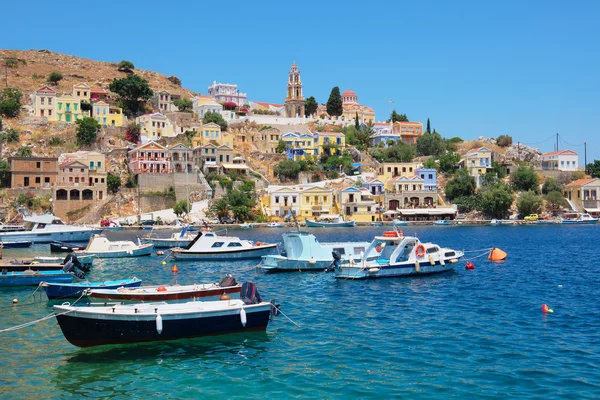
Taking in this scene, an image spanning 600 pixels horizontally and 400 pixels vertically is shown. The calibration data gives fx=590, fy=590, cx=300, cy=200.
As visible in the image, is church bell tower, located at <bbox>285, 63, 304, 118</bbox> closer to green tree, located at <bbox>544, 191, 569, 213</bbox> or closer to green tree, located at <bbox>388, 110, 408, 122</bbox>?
green tree, located at <bbox>388, 110, 408, 122</bbox>

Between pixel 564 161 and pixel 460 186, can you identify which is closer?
pixel 460 186

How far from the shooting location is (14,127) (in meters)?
90.8

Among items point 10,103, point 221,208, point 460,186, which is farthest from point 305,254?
point 10,103

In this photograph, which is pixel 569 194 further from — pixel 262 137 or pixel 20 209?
pixel 20 209

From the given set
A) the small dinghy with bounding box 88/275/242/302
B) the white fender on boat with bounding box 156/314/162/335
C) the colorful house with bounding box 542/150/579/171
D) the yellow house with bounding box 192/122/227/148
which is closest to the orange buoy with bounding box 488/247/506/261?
the small dinghy with bounding box 88/275/242/302

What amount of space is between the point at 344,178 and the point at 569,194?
3704cm

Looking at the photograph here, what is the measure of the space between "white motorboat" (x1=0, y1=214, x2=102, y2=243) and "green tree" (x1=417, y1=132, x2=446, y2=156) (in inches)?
2717

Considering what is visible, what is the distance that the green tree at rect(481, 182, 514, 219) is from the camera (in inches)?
3425

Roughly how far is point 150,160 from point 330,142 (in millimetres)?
33279

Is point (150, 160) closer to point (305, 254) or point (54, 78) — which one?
point (54, 78)

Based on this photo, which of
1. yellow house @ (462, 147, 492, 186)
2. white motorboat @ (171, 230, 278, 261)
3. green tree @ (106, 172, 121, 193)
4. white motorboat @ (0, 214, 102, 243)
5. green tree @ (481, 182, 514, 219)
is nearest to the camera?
white motorboat @ (171, 230, 278, 261)

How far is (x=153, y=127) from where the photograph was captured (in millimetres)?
95750

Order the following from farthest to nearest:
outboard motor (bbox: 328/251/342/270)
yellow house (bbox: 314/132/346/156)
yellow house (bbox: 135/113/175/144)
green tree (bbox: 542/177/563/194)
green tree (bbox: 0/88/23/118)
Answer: yellow house (bbox: 314/132/346/156), green tree (bbox: 542/177/563/194), yellow house (bbox: 135/113/175/144), green tree (bbox: 0/88/23/118), outboard motor (bbox: 328/251/342/270)

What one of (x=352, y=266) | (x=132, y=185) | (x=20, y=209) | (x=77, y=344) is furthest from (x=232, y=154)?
(x=77, y=344)
